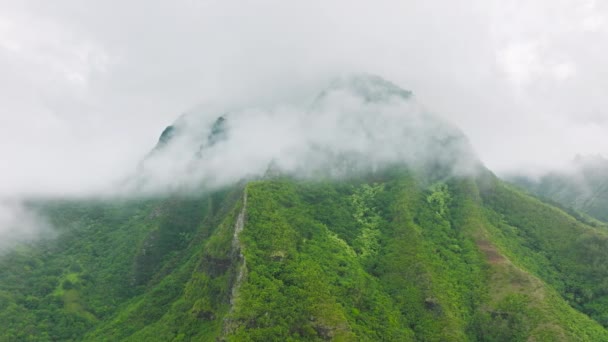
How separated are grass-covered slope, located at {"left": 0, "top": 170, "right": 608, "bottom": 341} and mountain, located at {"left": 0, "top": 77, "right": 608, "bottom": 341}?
1.39ft

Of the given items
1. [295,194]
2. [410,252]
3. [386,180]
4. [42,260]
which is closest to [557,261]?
[410,252]

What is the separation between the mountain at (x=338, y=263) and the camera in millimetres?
99562

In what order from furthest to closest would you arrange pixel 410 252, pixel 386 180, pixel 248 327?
pixel 386 180
pixel 410 252
pixel 248 327

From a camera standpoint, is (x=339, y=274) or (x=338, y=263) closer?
(x=339, y=274)

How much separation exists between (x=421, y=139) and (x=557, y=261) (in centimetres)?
8005

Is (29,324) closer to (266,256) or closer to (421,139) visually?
(266,256)

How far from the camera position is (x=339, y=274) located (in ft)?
368

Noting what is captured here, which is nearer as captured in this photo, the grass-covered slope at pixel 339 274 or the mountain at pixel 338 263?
the grass-covered slope at pixel 339 274

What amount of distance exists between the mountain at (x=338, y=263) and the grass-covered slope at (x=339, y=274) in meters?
0.42

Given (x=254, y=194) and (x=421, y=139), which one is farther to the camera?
(x=421, y=139)

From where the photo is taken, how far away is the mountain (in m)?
99.6

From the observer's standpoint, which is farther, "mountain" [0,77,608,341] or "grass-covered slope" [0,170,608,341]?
"mountain" [0,77,608,341]

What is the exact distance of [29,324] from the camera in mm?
137750

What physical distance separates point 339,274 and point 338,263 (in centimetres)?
400
